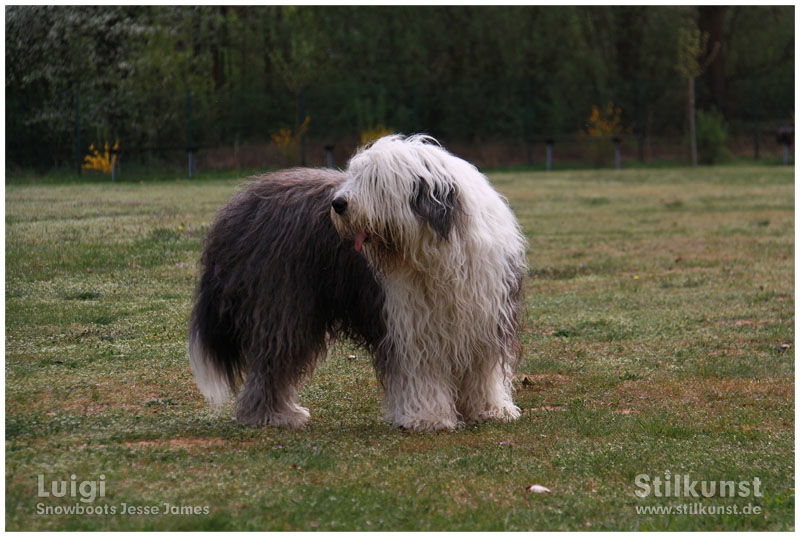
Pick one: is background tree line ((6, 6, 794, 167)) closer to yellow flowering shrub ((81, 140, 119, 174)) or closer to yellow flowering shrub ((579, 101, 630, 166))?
yellow flowering shrub ((579, 101, 630, 166))

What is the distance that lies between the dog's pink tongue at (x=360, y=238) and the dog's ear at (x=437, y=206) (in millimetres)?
289

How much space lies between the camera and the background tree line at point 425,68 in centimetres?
1973

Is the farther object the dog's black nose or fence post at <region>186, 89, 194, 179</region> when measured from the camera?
fence post at <region>186, 89, 194, 179</region>

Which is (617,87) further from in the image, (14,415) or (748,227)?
(14,415)

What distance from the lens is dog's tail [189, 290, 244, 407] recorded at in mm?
5934

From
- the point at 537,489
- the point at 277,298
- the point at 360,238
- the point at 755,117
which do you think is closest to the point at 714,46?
the point at 755,117

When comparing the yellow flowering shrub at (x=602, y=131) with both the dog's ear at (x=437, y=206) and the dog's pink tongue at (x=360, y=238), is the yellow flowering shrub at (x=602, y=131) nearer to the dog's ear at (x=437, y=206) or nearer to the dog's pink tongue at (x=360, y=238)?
the dog's ear at (x=437, y=206)

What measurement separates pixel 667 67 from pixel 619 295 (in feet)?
95.6

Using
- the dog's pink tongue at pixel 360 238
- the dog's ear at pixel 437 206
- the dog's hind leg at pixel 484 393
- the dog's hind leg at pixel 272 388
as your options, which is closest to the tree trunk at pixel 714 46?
the dog's hind leg at pixel 484 393

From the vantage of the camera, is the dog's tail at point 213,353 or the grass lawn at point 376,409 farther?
the dog's tail at point 213,353

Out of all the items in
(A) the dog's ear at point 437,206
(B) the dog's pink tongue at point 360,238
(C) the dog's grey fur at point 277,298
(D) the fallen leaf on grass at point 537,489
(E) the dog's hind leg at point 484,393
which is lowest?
(D) the fallen leaf on grass at point 537,489

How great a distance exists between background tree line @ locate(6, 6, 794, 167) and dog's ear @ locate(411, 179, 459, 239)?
12.8m

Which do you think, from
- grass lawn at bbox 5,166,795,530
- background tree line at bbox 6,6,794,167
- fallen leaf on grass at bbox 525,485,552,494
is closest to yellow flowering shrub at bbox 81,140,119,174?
grass lawn at bbox 5,166,795,530

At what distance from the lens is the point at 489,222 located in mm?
5555
